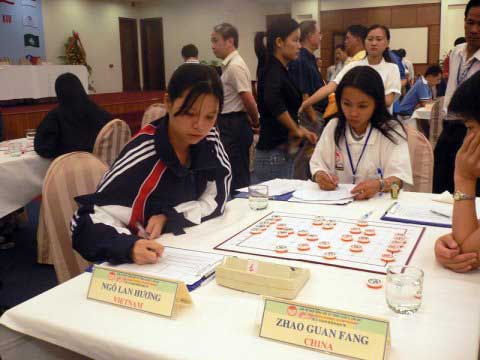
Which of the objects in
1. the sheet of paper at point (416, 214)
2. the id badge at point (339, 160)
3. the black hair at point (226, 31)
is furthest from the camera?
the black hair at point (226, 31)

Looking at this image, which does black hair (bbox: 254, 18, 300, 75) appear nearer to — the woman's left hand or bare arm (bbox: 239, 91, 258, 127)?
bare arm (bbox: 239, 91, 258, 127)

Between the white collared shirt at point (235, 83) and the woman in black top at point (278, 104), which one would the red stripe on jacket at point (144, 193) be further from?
the white collared shirt at point (235, 83)

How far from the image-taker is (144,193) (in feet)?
4.92

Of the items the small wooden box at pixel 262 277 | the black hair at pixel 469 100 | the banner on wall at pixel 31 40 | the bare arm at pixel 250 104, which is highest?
the banner on wall at pixel 31 40

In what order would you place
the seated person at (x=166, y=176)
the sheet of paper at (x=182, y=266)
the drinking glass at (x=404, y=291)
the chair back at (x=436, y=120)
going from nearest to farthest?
the drinking glass at (x=404, y=291)
the sheet of paper at (x=182, y=266)
the seated person at (x=166, y=176)
the chair back at (x=436, y=120)

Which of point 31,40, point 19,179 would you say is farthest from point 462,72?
point 31,40

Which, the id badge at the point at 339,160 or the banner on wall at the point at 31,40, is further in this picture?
the banner on wall at the point at 31,40

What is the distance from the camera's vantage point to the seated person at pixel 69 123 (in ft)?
10.7

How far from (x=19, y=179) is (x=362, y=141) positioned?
83.2 inches

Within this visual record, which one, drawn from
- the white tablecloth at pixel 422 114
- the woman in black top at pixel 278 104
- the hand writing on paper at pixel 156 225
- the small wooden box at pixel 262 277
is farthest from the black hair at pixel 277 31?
the white tablecloth at pixel 422 114

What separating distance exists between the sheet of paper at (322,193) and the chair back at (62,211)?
2.70 feet

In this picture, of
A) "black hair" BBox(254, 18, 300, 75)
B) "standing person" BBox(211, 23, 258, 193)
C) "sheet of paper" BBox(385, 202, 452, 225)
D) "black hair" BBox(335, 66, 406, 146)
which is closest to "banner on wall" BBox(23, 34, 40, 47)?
"standing person" BBox(211, 23, 258, 193)

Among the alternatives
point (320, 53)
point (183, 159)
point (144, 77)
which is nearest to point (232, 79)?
point (183, 159)

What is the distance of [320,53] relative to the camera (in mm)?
12102
